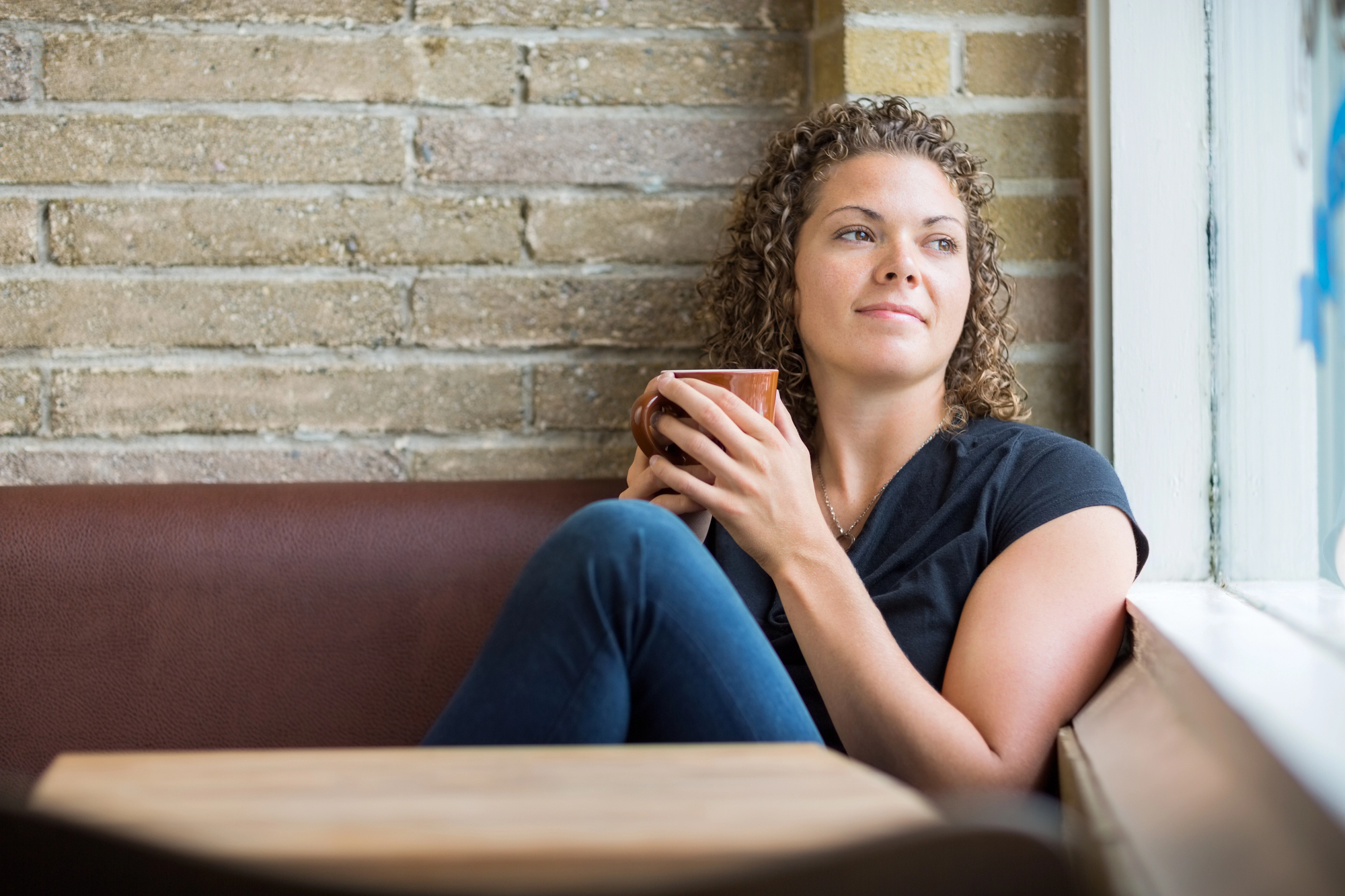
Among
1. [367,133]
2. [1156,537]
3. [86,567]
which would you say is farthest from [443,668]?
[1156,537]

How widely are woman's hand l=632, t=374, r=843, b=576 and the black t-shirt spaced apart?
0.11 metres

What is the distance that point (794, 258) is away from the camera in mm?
1285

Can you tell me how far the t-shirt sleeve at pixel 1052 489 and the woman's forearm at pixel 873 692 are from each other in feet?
0.54

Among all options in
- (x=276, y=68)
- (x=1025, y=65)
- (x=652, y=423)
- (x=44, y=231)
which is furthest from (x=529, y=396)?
(x=1025, y=65)

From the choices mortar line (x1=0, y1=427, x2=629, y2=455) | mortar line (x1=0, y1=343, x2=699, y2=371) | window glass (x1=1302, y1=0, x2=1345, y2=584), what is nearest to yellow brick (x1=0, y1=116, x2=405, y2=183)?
mortar line (x1=0, y1=343, x2=699, y2=371)

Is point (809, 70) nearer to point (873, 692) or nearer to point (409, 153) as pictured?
point (409, 153)

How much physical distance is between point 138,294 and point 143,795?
1.01m

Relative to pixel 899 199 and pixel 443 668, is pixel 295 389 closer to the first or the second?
pixel 443 668

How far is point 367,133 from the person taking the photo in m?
1.34

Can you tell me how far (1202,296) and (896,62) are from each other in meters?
0.45

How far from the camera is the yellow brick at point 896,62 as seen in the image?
1.29 metres

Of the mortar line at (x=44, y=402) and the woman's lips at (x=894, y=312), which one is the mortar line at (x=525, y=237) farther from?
the mortar line at (x=44, y=402)

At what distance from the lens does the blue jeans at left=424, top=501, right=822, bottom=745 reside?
78 centimetres

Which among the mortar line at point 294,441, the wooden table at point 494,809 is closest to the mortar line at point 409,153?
the mortar line at point 294,441
